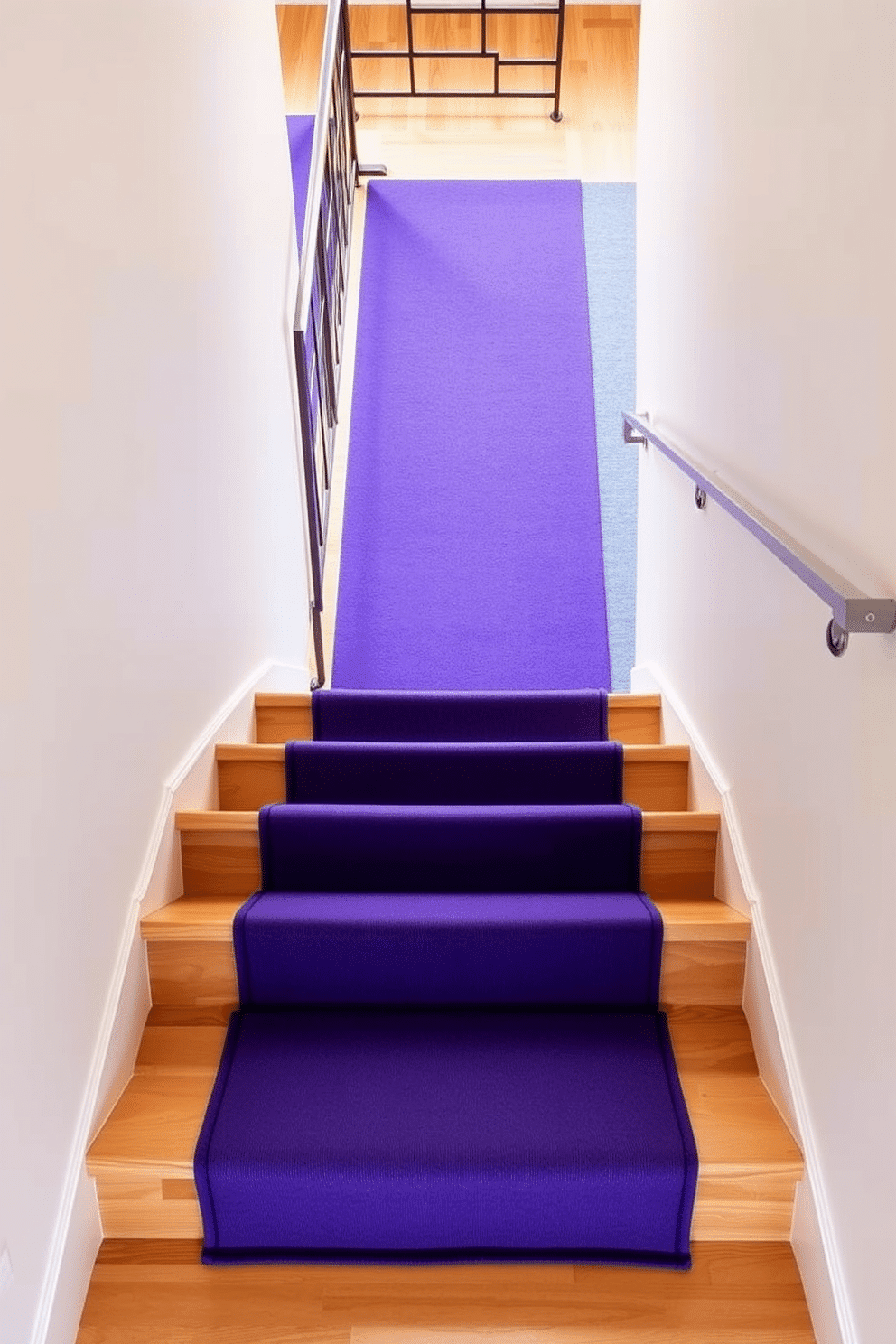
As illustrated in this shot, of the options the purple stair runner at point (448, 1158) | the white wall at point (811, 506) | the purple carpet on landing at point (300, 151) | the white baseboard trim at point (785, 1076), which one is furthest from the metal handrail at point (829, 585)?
the purple carpet on landing at point (300, 151)

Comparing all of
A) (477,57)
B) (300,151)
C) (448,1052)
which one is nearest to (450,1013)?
(448,1052)

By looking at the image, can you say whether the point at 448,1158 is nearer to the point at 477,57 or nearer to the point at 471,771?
the point at 471,771

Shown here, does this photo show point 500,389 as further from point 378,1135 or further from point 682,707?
point 378,1135

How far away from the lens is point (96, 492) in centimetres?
195

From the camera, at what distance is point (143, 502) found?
2.22 m

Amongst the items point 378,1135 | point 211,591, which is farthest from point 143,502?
point 378,1135

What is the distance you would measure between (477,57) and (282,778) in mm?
4558

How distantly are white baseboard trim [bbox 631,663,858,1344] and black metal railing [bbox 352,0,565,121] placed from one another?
4.52 metres

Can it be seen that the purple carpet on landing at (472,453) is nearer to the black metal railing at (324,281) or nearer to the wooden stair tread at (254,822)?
the black metal railing at (324,281)

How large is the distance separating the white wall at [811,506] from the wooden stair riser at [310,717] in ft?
1.42

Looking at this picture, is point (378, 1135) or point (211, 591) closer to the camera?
point (378, 1135)

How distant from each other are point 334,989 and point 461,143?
4.95 metres

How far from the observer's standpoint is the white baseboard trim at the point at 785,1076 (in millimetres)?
1725

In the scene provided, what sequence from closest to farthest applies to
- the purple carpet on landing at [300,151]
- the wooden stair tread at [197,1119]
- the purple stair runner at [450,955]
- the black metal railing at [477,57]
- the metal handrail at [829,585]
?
the metal handrail at [829,585], the wooden stair tread at [197,1119], the purple stair runner at [450,955], the purple carpet on landing at [300,151], the black metal railing at [477,57]
